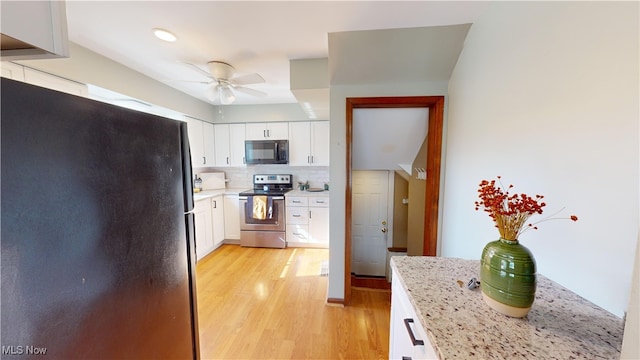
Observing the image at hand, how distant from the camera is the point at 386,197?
10.5 feet

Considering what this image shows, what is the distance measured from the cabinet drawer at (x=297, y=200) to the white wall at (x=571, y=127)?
2.50 meters

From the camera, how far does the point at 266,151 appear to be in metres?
3.75

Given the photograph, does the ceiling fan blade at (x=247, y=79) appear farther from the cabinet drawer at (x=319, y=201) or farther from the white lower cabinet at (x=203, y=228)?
the cabinet drawer at (x=319, y=201)

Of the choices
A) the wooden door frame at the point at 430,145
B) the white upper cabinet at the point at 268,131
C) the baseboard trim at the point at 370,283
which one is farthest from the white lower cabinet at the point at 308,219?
the wooden door frame at the point at 430,145

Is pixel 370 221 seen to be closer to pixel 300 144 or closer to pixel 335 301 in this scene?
pixel 335 301

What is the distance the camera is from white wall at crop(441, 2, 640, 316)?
668mm

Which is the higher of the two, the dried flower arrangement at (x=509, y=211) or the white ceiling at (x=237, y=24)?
the white ceiling at (x=237, y=24)

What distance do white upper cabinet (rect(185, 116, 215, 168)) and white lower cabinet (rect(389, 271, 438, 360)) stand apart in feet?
10.5

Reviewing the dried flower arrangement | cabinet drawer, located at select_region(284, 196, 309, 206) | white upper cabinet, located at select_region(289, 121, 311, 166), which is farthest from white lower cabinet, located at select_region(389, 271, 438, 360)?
white upper cabinet, located at select_region(289, 121, 311, 166)

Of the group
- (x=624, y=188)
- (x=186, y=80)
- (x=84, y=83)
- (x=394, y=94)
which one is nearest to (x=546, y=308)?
(x=624, y=188)

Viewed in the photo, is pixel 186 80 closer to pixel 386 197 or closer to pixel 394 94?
pixel 394 94

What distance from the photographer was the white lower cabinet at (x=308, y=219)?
3551mm

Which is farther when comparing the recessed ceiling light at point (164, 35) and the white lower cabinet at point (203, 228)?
the white lower cabinet at point (203, 228)

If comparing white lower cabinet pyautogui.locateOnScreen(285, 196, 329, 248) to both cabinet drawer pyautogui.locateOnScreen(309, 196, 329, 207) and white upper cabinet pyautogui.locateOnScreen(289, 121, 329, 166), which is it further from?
white upper cabinet pyautogui.locateOnScreen(289, 121, 329, 166)
